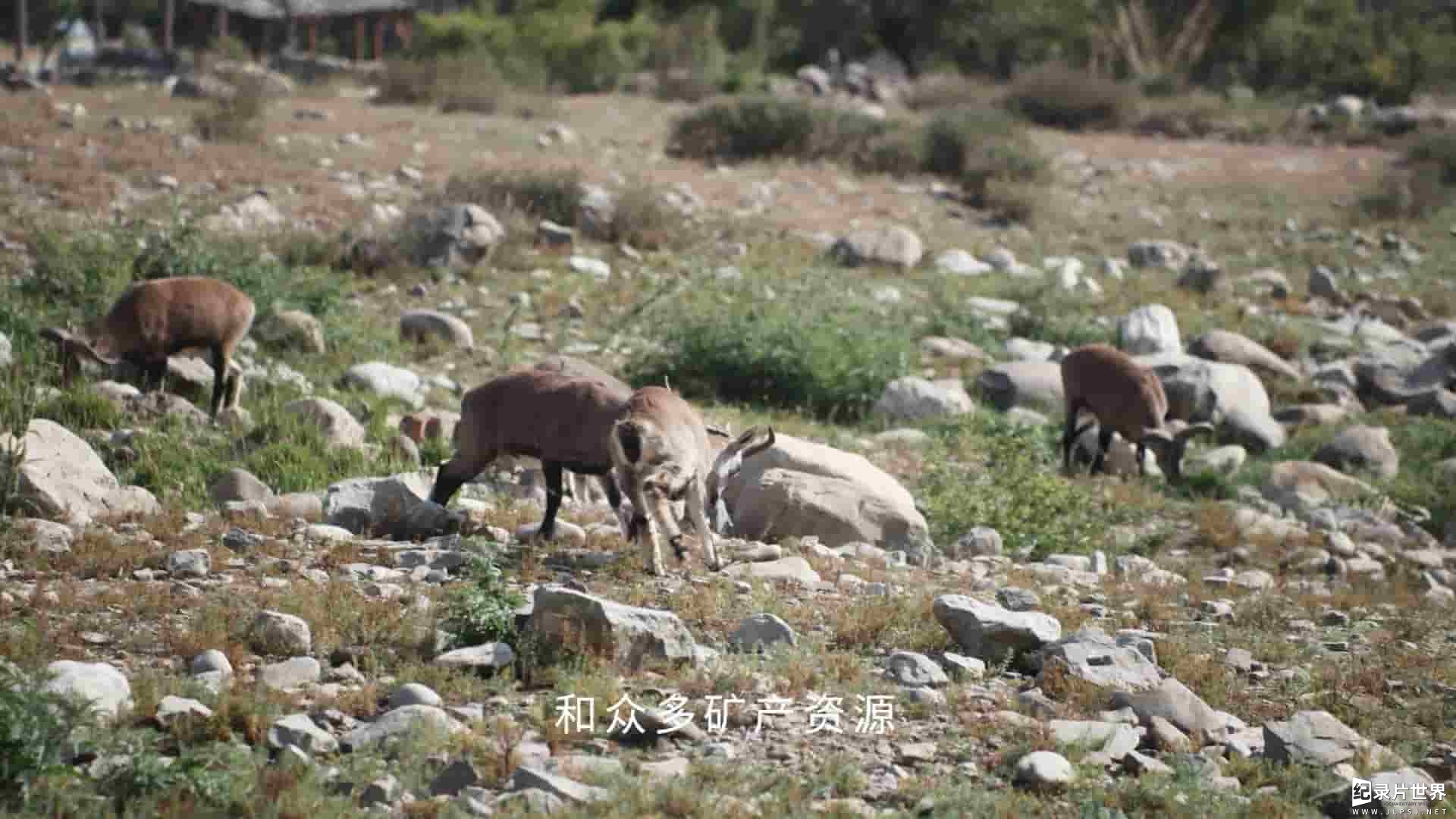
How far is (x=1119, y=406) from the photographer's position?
494 inches

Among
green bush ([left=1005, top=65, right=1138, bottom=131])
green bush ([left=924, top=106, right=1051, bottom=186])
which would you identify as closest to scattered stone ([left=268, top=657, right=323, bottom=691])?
green bush ([left=924, top=106, right=1051, bottom=186])

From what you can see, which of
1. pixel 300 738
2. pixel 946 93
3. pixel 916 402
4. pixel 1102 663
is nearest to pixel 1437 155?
pixel 946 93

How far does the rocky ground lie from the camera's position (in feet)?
19.4

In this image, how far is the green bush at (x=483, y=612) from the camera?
22.1ft

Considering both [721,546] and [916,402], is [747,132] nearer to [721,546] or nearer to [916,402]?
[916,402]

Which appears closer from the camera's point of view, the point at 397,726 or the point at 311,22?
the point at 397,726

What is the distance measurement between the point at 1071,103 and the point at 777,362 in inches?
892

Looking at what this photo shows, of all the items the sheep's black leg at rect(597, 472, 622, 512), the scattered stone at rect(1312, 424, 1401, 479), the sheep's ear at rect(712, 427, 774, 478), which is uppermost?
the sheep's ear at rect(712, 427, 774, 478)

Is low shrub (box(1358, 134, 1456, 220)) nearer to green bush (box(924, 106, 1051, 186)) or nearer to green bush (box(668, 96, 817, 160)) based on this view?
green bush (box(924, 106, 1051, 186))

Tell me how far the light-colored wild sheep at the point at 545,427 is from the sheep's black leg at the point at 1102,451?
18.7 ft

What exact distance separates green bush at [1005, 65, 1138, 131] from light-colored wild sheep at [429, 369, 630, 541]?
27.1m

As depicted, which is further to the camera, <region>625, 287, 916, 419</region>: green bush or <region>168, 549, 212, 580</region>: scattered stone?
<region>625, 287, 916, 419</region>: green bush

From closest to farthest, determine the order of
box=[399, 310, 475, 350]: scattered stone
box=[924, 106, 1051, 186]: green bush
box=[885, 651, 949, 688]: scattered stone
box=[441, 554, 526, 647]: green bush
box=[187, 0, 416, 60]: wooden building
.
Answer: box=[441, 554, 526, 647]: green bush
box=[885, 651, 949, 688]: scattered stone
box=[399, 310, 475, 350]: scattered stone
box=[924, 106, 1051, 186]: green bush
box=[187, 0, 416, 60]: wooden building

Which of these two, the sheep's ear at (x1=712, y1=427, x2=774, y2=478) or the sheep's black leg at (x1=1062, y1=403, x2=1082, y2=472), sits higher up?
the sheep's ear at (x1=712, y1=427, x2=774, y2=478)
